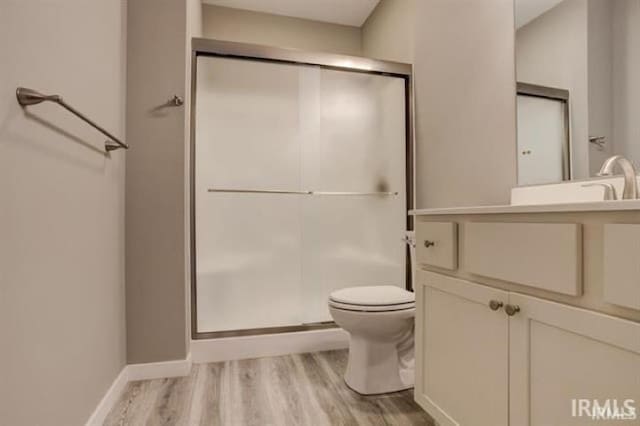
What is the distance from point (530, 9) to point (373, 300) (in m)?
1.44

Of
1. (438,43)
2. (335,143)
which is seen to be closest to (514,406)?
(335,143)

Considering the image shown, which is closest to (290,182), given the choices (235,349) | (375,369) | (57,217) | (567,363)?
(235,349)

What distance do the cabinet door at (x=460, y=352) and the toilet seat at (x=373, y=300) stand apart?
273 mm

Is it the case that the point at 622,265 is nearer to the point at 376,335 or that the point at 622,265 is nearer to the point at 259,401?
the point at 376,335

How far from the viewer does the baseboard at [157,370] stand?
166cm

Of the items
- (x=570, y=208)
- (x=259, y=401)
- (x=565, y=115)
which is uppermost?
(x=565, y=115)

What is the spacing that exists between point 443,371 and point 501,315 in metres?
0.33

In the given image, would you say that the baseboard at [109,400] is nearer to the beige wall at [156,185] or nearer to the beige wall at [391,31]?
the beige wall at [156,185]

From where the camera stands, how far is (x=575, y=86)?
1.29m

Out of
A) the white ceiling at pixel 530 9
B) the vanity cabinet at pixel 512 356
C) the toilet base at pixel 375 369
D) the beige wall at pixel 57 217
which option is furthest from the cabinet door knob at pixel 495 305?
the white ceiling at pixel 530 9

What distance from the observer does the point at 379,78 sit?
2318mm

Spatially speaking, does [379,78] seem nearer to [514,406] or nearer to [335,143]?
[335,143]

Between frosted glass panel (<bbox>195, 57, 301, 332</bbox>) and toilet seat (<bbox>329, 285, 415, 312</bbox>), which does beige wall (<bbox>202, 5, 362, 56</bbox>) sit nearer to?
frosted glass panel (<bbox>195, 57, 301, 332</bbox>)

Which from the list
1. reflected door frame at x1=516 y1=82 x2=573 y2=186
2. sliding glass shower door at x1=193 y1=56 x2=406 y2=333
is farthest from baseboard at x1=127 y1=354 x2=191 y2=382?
reflected door frame at x1=516 y1=82 x2=573 y2=186
